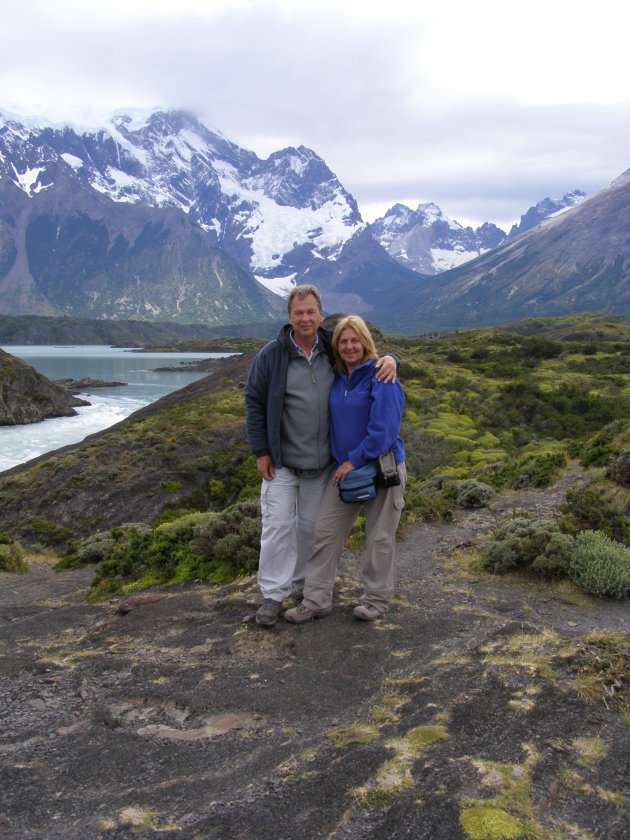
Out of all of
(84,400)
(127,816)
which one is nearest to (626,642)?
(127,816)

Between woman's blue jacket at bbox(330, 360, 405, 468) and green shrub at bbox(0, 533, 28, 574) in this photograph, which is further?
green shrub at bbox(0, 533, 28, 574)

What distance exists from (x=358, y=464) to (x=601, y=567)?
3.75 m

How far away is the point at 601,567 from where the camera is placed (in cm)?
784

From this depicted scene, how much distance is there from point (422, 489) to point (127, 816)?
13.0m

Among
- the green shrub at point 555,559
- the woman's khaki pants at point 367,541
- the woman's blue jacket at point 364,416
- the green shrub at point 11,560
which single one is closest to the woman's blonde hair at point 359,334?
the woman's blue jacket at point 364,416

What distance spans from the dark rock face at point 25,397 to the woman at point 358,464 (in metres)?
60.0

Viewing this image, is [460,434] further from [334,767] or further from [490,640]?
[334,767]

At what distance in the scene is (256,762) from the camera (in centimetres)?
443

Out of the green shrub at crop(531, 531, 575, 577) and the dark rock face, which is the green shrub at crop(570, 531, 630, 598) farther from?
the dark rock face

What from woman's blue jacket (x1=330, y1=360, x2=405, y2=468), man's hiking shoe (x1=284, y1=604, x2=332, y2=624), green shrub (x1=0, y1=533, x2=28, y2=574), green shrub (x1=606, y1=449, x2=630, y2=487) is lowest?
green shrub (x1=0, y1=533, x2=28, y2=574)

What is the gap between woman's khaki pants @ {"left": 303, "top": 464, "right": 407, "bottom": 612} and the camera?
21.7 ft

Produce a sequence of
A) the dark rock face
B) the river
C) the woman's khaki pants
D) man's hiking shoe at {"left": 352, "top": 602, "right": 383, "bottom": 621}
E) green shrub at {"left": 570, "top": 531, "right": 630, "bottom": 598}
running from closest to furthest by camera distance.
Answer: the woman's khaki pants → man's hiking shoe at {"left": 352, "top": 602, "right": 383, "bottom": 621} → green shrub at {"left": 570, "top": 531, "right": 630, "bottom": 598} → the river → the dark rock face

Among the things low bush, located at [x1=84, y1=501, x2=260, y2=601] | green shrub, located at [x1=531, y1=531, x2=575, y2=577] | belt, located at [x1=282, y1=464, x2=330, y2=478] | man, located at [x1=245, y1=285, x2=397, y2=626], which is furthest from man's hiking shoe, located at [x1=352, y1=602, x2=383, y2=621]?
low bush, located at [x1=84, y1=501, x2=260, y2=601]

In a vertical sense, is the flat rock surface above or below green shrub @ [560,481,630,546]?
below
